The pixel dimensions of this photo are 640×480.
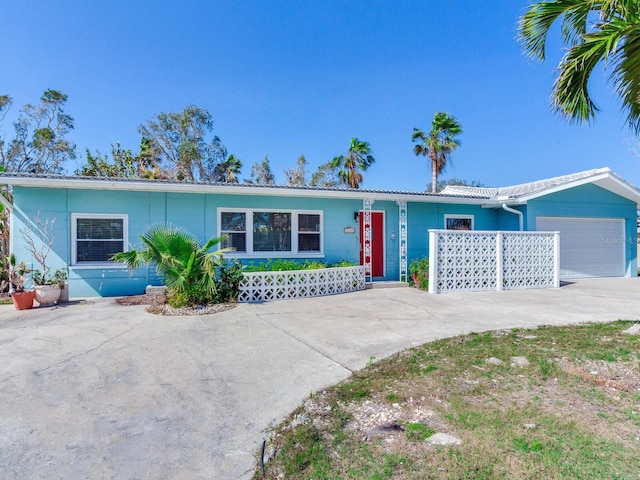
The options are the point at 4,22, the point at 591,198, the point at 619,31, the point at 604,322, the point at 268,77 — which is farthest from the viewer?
the point at 268,77

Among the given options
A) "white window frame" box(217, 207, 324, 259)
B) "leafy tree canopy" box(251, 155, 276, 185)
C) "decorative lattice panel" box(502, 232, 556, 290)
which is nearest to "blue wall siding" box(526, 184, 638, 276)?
"decorative lattice panel" box(502, 232, 556, 290)

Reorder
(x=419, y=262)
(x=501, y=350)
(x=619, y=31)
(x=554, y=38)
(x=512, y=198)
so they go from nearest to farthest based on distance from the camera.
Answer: (x=619, y=31) → (x=501, y=350) → (x=554, y=38) → (x=419, y=262) → (x=512, y=198)

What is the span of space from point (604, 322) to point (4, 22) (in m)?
15.7

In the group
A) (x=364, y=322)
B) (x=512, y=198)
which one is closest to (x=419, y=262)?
(x=512, y=198)

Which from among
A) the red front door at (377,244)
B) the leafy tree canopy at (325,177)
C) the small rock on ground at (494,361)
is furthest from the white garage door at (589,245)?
the leafy tree canopy at (325,177)

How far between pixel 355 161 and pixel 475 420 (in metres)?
21.3

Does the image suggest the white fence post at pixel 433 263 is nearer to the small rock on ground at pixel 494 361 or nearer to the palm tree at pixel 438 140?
the small rock on ground at pixel 494 361

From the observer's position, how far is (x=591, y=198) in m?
12.5

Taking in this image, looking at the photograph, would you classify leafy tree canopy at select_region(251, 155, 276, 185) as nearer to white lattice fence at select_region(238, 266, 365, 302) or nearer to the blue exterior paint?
the blue exterior paint

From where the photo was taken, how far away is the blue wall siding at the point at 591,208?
1168 centimetres

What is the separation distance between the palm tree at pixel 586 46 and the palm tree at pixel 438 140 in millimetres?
17828

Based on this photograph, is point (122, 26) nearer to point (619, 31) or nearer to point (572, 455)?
point (619, 31)

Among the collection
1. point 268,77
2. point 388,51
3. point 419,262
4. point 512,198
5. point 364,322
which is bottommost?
point 364,322

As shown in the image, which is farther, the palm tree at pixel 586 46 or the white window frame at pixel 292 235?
the white window frame at pixel 292 235
